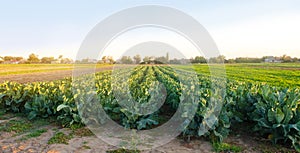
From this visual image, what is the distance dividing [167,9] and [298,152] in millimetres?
4232

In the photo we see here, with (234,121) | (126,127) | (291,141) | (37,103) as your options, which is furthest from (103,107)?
(291,141)

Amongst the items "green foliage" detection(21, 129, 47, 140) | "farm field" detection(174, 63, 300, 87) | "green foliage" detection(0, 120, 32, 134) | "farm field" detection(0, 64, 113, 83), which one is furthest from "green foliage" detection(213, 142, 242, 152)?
"farm field" detection(0, 64, 113, 83)

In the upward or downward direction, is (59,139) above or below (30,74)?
above

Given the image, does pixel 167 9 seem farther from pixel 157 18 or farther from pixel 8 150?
pixel 8 150

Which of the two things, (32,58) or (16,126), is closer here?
(16,126)

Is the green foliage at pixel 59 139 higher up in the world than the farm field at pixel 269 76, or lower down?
higher up

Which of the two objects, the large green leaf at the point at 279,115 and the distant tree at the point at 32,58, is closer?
the large green leaf at the point at 279,115

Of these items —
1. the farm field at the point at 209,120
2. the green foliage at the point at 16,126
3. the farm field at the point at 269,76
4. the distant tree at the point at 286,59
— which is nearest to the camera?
the farm field at the point at 209,120

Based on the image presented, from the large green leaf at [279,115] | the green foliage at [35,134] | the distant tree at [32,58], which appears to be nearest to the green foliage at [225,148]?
the large green leaf at [279,115]

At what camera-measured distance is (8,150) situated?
4301 mm

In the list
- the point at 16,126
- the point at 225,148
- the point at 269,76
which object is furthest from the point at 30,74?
the point at 225,148

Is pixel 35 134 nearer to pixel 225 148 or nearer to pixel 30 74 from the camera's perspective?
pixel 225 148

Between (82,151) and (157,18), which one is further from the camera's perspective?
(157,18)

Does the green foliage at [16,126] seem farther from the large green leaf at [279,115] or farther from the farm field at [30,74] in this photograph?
the large green leaf at [279,115]
